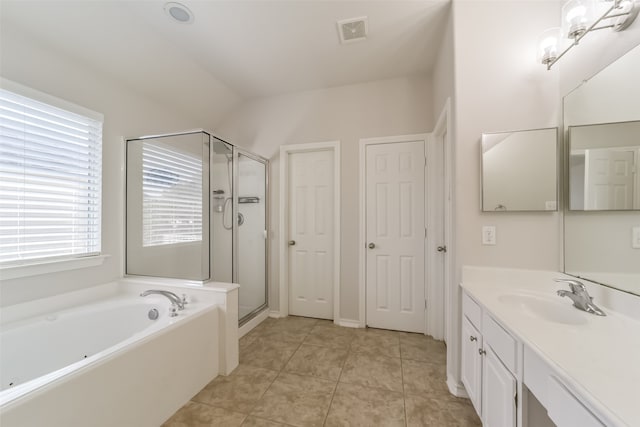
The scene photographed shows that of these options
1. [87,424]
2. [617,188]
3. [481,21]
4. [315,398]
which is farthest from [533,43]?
[87,424]

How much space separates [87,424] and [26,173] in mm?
1562

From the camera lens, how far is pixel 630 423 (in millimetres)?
525

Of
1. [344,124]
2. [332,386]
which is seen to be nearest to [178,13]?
[344,124]

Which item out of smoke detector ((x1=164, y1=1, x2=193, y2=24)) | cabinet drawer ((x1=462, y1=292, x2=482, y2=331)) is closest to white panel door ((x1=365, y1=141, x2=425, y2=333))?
cabinet drawer ((x1=462, y1=292, x2=482, y2=331))

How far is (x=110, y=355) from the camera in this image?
120 cm

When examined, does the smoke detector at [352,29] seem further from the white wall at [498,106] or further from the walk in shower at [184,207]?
the walk in shower at [184,207]

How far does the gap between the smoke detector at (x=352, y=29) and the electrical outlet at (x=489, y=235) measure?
174cm

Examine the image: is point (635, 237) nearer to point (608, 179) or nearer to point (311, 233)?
point (608, 179)

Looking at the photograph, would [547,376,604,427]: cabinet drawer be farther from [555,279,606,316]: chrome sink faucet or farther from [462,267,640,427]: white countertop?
[555,279,606,316]: chrome sink faucet

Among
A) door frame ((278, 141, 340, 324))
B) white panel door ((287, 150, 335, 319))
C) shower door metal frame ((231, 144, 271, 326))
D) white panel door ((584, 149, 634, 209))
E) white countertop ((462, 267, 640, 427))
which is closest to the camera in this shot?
white countertop ((462, 267, 640, 427))

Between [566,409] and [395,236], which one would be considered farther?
[395,236]

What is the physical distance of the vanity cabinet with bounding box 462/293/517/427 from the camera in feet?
3.33

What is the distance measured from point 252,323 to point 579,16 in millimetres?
3339

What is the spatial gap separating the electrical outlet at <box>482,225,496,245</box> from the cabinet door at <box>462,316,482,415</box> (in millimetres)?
507
